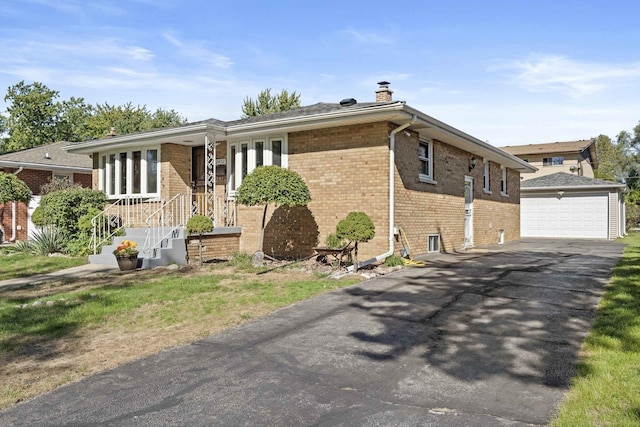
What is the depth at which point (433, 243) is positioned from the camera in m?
14.1

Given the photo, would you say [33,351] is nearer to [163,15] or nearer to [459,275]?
[459,275]

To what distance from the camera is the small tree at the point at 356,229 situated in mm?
10117

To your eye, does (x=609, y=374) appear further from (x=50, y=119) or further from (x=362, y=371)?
(x=50, y=119)

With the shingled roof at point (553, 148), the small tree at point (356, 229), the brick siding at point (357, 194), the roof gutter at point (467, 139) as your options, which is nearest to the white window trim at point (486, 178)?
the roof gutter at point (467, 139)

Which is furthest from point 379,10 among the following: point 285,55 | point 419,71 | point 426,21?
point 285,55

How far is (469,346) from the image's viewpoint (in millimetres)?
5062

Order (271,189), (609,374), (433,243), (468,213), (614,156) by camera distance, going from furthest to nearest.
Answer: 1. (614,156)
2. (468,213)
3. (433,243)
4. (271,189)
5. (609,374)

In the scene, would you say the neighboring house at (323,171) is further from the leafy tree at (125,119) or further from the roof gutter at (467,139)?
the leafy tree at (125,119)

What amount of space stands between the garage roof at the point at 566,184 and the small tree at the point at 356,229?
59.2 feet

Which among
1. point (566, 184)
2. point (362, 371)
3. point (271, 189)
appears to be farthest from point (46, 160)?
point (566, 184)

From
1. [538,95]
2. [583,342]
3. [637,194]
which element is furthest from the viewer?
[637,194]

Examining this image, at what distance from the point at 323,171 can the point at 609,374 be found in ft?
29.4

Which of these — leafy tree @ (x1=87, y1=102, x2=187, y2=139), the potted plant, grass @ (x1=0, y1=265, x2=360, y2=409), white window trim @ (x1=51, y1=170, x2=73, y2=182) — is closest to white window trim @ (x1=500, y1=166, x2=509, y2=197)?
grass @ (x1=0, y1=265, x2=360, y2=409)

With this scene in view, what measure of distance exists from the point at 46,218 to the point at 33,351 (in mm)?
10564
